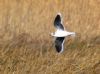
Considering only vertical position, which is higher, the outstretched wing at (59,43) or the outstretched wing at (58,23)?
the outstretched wing at (58,23)

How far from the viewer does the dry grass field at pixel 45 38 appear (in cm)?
816

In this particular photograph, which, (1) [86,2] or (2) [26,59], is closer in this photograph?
(2) [26,59]

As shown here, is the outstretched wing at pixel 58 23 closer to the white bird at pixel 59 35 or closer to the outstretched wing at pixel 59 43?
the white bird at pixel 59 35

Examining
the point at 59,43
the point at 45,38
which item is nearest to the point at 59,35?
the point at 59,43

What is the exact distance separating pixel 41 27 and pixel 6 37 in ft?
1.40

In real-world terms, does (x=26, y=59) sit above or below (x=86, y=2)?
below

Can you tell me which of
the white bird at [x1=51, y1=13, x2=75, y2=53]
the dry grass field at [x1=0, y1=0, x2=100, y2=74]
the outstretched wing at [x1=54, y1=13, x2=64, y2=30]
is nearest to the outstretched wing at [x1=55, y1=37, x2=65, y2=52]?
the white bird at [x1=51, y1=13, x2=75, y2=53]

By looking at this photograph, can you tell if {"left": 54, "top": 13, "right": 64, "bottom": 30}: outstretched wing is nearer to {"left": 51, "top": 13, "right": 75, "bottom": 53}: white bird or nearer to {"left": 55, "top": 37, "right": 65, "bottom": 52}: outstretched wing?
{"left": 51, "top": 13, "right": 75, "bottom": 53}: white bird

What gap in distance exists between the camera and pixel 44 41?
8.41 metres

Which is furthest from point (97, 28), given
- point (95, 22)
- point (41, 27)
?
point (41, 27)

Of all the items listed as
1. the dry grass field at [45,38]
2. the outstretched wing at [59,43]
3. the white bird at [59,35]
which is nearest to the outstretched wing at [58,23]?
the white bird at [59,35]

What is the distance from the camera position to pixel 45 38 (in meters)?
8.40

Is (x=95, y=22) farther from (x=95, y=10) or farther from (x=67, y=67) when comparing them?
(x=67, y=67)

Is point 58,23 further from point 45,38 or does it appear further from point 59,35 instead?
point 45,38
